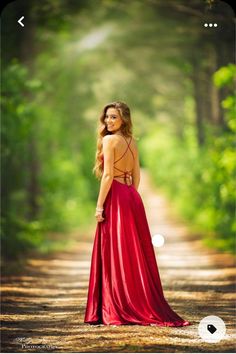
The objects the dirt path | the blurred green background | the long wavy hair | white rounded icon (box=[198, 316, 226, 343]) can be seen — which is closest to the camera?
the dirt path

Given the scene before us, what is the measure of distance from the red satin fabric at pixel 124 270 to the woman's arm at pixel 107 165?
0.09 m

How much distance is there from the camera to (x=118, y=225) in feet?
20.6

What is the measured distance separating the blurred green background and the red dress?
196 centimetres

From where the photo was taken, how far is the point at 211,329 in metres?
6.06

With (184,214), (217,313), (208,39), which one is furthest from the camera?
(184,214)

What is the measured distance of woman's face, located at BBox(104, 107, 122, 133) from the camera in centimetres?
628

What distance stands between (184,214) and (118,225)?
37.1 ft

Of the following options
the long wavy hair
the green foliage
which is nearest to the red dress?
the long wavy hair

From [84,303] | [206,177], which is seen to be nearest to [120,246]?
[84,303]

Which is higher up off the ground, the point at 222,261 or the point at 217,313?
the point at 222,261

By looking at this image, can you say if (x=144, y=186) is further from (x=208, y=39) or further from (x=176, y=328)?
(x=176, y=328)

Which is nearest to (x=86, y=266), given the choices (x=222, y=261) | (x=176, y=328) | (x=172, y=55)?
(x=222, y=261)

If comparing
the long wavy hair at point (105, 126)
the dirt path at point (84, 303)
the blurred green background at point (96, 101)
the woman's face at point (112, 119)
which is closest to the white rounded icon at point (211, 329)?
the dirt path at point (84, 303)

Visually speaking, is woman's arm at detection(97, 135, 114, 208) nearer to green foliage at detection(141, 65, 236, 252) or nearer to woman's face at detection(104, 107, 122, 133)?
woman's face at detection(104, 107, 122, 133)
